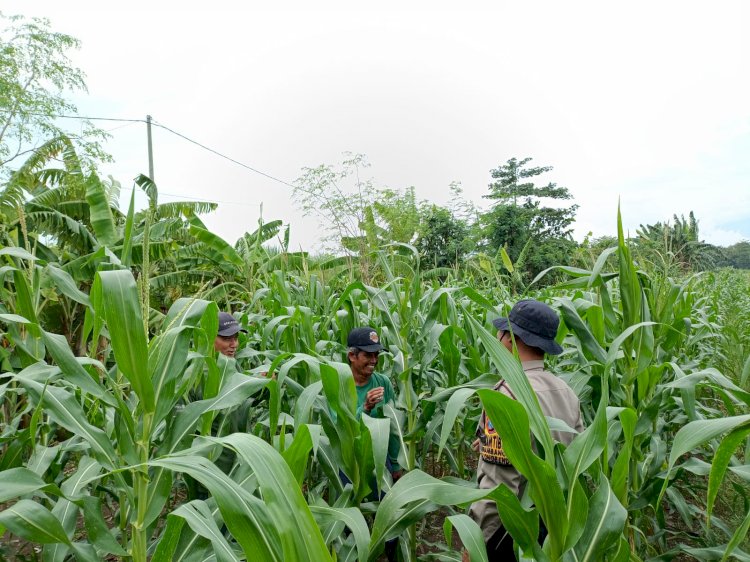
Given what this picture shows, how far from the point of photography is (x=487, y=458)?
2062 millimetres

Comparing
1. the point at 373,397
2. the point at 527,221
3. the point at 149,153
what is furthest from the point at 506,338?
the point at 527,221

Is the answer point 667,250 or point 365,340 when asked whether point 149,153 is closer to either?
point 365,340

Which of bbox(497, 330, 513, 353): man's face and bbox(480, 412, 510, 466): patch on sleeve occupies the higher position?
bbox(497, 330, 513, 353): man's face

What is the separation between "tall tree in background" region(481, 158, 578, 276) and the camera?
26.5m

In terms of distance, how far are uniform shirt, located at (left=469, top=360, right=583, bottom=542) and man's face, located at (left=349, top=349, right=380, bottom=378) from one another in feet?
3.05

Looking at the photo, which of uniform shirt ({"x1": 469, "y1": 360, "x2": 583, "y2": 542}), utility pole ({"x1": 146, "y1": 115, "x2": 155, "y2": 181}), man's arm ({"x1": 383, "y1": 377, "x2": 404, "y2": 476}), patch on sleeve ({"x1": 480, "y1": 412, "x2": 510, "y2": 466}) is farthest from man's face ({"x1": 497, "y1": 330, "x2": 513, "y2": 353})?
utility pole ({"x1": 146, "y1": 115, "x2": 155, "y2": 181})

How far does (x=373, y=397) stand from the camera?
2840mm

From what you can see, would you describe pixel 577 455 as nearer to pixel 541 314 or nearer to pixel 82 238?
pixel 541 314

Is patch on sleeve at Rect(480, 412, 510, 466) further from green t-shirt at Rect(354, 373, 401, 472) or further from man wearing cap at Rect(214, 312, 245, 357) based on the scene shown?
man wearing cap at Rect(214, 312, 245, 357)

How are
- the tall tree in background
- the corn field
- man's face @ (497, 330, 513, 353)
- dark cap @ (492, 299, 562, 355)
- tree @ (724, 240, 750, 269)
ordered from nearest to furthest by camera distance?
the corn field < dark cap @ (492, 299, 562, 355) < man's face @ (497, 330, 513, 353) < the tall tree in background < tree @ (724, 240, 750, 269)

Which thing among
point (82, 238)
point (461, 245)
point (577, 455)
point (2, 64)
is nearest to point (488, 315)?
point (577, 455)

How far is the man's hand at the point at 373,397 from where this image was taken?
2.84 meters

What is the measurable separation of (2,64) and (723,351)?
16.0 metres

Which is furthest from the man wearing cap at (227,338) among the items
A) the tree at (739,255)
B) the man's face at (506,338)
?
the tree at (739,255)
